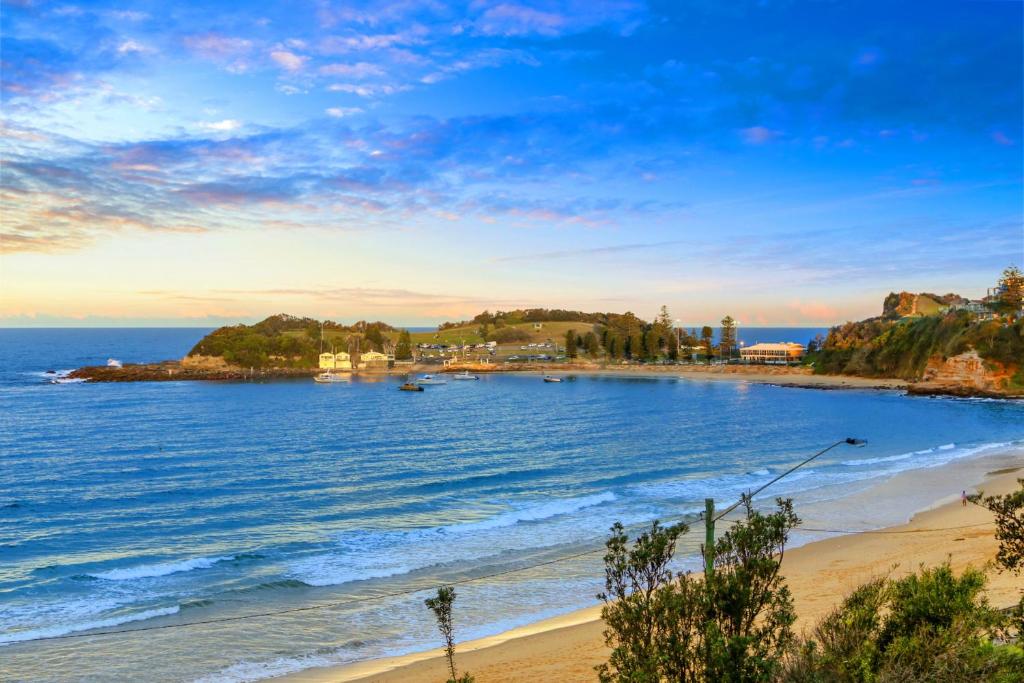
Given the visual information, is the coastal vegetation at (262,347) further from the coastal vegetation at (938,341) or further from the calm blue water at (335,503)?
the coastal vegetation at (938,341)

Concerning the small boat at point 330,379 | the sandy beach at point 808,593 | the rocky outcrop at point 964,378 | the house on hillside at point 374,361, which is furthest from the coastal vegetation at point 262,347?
the sandy beach at point 808,593

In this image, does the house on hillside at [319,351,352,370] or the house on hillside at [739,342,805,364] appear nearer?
the house on hillside at [319,351,352,370]

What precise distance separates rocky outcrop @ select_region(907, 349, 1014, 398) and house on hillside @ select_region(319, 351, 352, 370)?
115331 millimetres

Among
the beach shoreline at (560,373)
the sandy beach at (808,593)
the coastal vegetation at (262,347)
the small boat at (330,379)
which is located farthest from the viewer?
the coastal vegetation at (262,347)

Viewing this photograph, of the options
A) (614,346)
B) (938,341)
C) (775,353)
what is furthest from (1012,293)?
(614,346)

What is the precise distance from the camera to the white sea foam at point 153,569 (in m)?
23.5

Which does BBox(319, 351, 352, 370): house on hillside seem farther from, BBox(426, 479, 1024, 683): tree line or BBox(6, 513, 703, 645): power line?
BBox(426, 479, 1024, 683): tree line

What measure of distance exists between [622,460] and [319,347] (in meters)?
129

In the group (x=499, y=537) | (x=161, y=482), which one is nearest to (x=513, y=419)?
(x=161, y=482)

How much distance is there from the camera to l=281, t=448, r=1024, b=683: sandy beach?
16.1 meters

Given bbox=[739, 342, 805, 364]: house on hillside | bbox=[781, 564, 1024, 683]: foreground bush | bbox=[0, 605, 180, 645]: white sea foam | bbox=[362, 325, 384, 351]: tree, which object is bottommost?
bbox=[0, 605, 180, 645]: white sea foam

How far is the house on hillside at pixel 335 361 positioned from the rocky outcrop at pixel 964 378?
115331mm

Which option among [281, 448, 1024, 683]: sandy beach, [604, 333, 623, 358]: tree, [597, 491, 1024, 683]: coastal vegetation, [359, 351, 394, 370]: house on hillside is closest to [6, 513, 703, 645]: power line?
[281, 448, 1024, 683]: sandy beach

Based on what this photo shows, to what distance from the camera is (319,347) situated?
166 m
